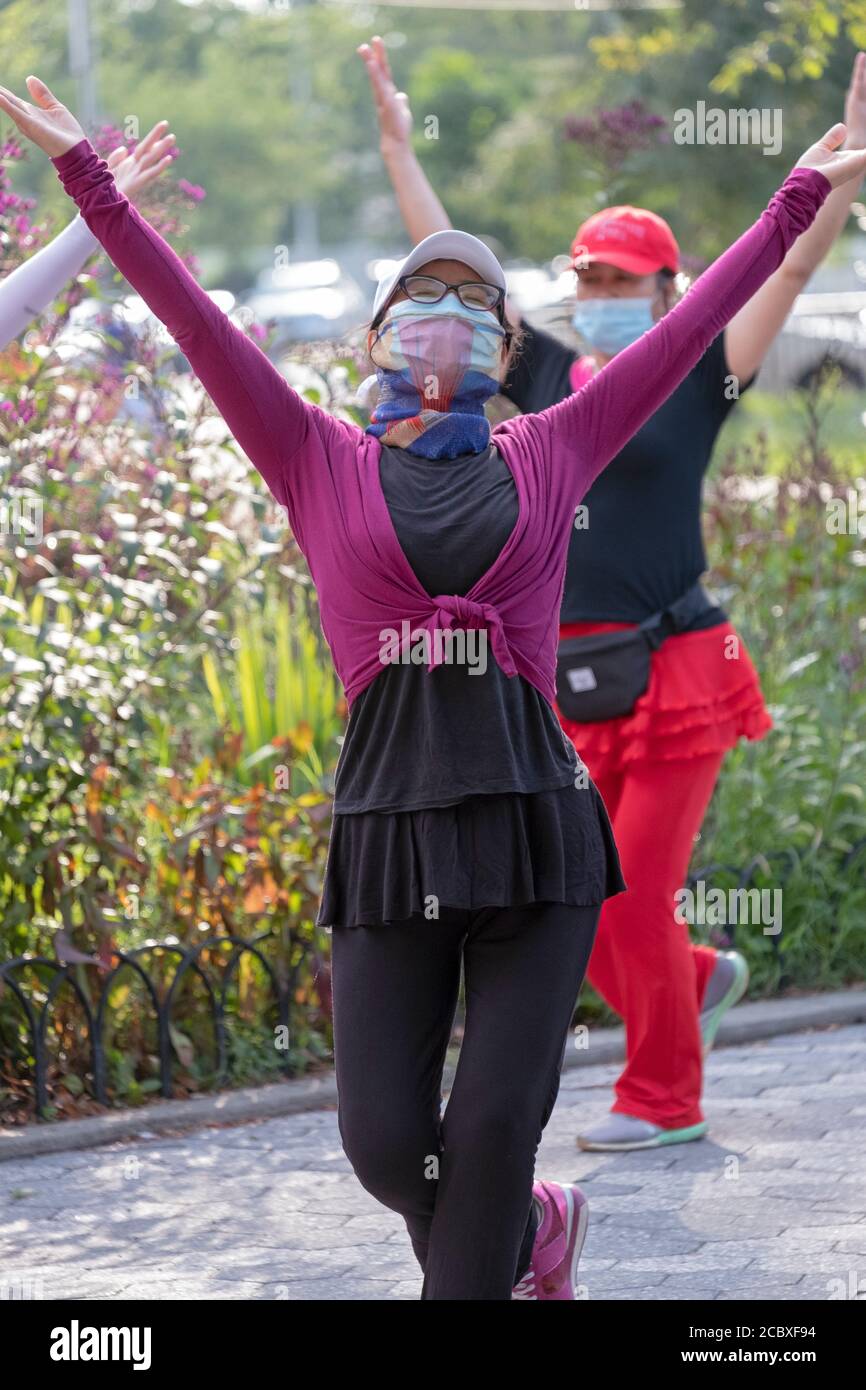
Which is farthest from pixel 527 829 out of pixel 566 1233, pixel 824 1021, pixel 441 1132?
pixel 824 1021

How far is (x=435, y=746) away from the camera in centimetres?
302

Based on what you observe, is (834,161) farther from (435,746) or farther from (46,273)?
(46,273)

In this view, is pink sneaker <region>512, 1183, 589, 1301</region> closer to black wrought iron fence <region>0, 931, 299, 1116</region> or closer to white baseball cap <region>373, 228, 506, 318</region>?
white baseball cap <region>373, 228, 506, 318</region>

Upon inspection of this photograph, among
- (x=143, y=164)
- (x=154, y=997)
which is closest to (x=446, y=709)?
(x=143, y=164)

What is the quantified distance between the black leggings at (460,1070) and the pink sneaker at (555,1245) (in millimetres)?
275

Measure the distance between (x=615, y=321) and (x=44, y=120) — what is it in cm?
191

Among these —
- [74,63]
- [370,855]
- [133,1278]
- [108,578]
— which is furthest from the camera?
[74,63]

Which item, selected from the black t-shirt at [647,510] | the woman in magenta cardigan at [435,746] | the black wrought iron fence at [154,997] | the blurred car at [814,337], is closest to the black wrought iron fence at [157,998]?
the black wrought iron fence at [154,997]

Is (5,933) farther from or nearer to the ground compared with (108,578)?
nearer to the ground

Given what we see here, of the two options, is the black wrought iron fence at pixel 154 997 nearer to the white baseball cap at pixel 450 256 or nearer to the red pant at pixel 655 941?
the red pant at pixel 655 941

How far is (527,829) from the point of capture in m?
3.07
